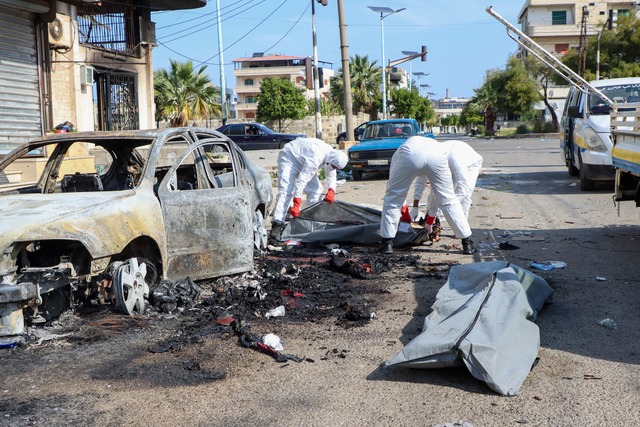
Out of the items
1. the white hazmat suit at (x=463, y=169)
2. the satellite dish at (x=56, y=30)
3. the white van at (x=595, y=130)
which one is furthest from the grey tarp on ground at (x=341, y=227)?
the satellite dish at (x=56, y=30)

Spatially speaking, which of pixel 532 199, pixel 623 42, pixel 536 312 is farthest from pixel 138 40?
pixel 623 42

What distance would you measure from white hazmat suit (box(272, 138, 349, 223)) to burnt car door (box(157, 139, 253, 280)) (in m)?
2.59

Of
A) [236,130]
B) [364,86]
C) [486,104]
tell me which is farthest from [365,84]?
[236,130]

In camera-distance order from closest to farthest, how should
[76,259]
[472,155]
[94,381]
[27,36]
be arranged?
[94,381], [76,259], [472,155], [27,36]

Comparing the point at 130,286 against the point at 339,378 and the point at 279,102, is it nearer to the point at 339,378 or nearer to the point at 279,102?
the point at 339,378

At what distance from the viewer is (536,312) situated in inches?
218

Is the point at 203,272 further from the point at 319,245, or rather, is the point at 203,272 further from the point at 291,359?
the point at 319,245

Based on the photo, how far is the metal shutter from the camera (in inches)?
571

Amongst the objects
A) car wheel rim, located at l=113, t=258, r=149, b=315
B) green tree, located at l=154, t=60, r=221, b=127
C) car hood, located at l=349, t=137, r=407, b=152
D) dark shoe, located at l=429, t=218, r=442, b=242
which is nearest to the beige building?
green tree, located at l=154, t=60, r=221, b=127

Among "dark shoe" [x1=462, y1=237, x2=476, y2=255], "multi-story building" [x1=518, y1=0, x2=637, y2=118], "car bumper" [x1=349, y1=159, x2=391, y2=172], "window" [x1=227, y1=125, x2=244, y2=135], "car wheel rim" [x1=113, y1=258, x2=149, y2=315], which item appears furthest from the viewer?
"multi-story building" [x1=518, y1=0, x2=637, y2=118]

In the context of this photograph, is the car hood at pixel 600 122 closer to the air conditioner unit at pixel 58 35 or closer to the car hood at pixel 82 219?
the car hood at pixel 82 219

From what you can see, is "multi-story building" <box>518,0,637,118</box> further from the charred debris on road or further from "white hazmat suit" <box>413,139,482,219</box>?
Answer: the charred debris on road

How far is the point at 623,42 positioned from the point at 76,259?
6089 centimetres

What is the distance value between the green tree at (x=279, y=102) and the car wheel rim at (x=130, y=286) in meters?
51.9
